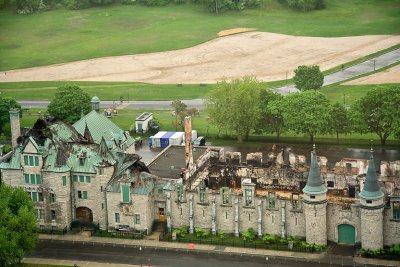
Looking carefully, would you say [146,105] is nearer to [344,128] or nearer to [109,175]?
[344,128]

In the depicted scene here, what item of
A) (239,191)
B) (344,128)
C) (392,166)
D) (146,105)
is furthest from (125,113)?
(392,166)

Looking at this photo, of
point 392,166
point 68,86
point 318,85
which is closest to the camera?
point 392,166

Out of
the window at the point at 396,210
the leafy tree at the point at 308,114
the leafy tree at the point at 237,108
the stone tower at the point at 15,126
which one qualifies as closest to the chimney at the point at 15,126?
the stone tower at the point at 15,126

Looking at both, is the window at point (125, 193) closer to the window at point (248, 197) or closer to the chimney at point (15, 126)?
the window at point (248, 197)

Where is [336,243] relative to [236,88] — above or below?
below

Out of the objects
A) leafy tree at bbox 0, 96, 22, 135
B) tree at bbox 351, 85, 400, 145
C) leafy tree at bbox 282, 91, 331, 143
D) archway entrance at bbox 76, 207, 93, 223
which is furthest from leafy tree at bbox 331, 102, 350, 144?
leafy tree at bbox 0, 96, 22, 135

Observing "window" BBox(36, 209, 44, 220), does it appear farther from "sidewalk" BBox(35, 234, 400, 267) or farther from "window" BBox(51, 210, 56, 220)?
"sidewalk" BBox(35, 234, 400, 267)

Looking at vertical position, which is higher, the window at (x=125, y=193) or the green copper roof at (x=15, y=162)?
the green copper roof at (x=15, y=162)
